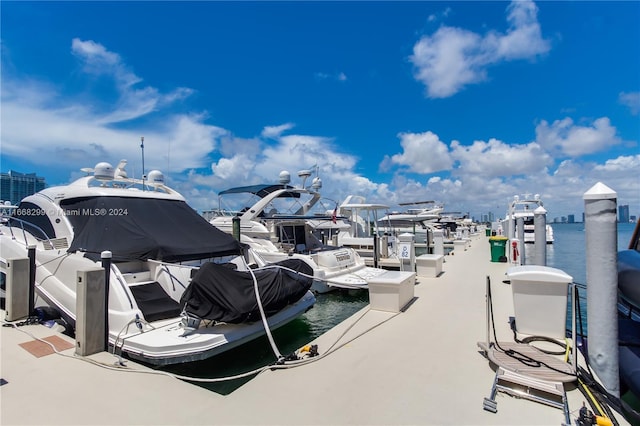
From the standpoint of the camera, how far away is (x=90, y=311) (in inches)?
177

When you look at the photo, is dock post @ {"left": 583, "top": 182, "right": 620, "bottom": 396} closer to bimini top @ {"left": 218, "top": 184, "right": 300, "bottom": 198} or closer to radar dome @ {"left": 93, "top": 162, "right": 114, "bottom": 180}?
radar dome @ {"left": 93, "top": 162, "right": 114, "bottom": 180}

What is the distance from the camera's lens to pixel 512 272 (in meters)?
4.81

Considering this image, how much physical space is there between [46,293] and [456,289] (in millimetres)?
9238

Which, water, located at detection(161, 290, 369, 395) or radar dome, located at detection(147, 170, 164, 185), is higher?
radar dome, located at detection(147, 170, 164, 185)

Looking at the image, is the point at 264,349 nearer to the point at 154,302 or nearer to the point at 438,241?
the point at 154,302

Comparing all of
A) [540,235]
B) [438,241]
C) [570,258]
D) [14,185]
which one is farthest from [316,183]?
[14,185]

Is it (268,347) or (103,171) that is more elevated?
(103,171)

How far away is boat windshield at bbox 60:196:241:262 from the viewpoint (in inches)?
235

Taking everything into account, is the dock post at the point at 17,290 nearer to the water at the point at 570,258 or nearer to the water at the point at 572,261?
the water at the point at 572,261

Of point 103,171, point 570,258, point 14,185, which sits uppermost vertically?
point 14,185

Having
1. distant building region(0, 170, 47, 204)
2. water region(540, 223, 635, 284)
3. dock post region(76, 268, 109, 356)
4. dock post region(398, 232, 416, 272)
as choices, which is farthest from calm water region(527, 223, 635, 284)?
distant building region(0, 170, 47, 204)

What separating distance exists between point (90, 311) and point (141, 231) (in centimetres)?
219

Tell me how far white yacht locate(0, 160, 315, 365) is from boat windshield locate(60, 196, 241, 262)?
0.06ft

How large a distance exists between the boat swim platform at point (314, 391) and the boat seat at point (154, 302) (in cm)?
81
